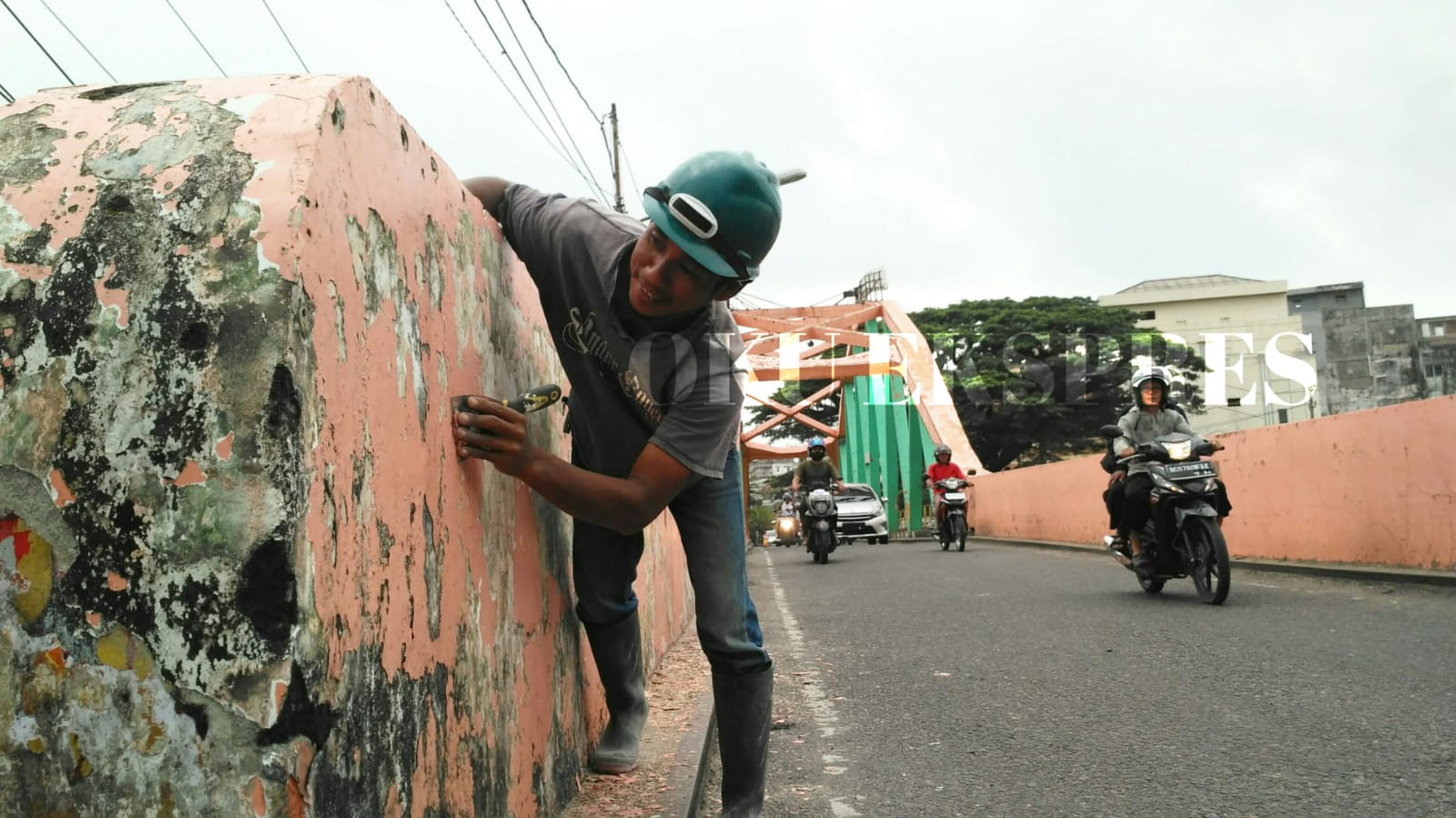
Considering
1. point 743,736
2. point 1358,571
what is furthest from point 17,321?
point 1358,571

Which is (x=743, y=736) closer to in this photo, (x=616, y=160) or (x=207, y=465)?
(x=207, y=465)

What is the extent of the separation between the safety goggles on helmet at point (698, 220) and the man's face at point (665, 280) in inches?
1.8

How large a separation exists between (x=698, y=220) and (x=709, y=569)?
0.80m

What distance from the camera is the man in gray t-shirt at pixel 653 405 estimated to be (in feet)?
7.20

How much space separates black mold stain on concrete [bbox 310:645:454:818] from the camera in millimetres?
1344

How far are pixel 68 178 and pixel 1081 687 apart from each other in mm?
3600

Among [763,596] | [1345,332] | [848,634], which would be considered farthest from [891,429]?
[848,634]

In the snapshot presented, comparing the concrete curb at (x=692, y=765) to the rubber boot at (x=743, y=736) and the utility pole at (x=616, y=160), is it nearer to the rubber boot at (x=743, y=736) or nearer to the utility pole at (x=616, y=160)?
the rubber boot at (x=743, y=736)

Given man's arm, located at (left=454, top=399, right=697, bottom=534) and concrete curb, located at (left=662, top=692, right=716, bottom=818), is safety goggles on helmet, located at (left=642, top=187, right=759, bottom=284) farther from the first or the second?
concrete curb, located at (left=662, top=692, right=716, bottom=818)

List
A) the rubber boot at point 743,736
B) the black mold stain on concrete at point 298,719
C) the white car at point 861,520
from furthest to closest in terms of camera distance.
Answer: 1. the white car at point 861,520
2. the rubber boot at point 743,736
3. the black mold stain on concrete at point 298,719

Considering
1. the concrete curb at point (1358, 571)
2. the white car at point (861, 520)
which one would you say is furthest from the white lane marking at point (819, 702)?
the white car at point (861, 520)

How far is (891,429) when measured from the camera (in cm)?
3612

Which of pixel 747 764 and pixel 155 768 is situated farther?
pixel 747 764

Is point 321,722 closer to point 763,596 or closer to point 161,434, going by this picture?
point 161,434
